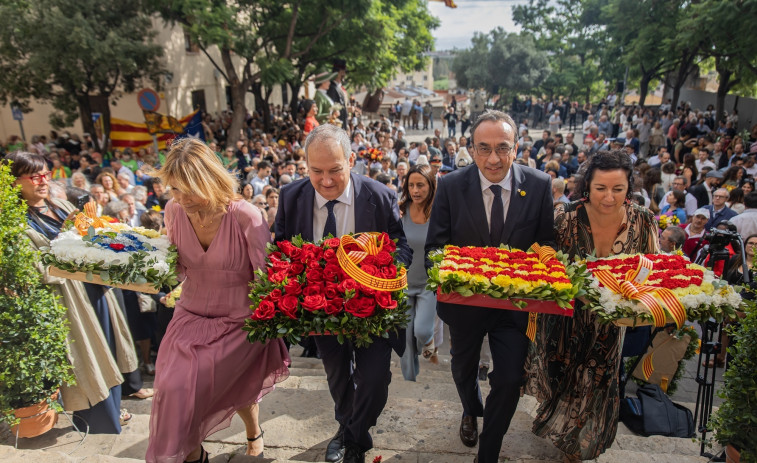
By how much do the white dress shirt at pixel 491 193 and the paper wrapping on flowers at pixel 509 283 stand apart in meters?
0.50

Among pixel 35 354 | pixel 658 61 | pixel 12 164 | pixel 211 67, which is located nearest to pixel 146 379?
pixel 35 354

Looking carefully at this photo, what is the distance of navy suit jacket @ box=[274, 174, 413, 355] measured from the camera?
3.64 meters

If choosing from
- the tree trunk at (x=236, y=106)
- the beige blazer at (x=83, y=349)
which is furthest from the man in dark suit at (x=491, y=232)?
the tree trunk at (x=236, y=106)

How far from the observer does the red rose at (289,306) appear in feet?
9.64

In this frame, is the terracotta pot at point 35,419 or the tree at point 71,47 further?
the tree at point 71,47

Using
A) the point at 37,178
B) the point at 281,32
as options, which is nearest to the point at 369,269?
the point at 37,178

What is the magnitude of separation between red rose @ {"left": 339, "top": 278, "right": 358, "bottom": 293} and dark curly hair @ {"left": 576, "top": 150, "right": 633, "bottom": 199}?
185 cm

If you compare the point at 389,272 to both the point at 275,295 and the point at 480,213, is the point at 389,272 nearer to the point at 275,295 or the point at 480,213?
the point at 275,295

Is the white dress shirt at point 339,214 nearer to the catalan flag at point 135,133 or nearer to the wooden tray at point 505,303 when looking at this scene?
the wooden tray at point 505,303

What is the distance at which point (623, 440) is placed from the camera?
162 inches

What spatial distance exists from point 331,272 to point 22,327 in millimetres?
2384

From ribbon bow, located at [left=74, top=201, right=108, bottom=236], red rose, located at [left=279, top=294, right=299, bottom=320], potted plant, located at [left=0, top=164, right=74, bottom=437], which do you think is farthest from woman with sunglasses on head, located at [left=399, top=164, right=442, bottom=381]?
potted plant, located at [left=0, top=164, right=74, bottom=437]

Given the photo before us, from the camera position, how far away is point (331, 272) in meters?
3.13

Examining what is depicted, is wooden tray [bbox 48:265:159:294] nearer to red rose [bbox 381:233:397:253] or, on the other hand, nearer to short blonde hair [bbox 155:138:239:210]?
short blonde hair [bbox 155:138:239:210]
